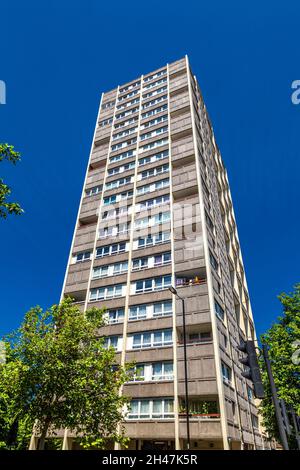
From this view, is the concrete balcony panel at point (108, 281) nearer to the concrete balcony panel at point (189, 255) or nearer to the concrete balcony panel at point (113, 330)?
the concrete balcony panel at point (113, 330)

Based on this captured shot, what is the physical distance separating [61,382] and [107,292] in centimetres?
1493

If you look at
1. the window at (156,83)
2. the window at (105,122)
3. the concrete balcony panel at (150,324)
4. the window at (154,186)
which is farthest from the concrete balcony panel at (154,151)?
the concrete balcony panel at (150,324)

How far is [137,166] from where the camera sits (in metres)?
41.4

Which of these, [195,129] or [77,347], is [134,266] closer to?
[77,347]

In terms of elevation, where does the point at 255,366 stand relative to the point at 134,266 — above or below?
below

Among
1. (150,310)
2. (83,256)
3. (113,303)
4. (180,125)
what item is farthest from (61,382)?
(180,125)

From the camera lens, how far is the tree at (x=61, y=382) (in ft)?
54.6

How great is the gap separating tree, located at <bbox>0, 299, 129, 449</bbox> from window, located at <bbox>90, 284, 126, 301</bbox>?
11195mm

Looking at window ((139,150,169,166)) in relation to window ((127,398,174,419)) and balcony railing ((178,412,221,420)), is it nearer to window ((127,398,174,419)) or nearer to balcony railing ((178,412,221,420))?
window ((127,398,174,419))

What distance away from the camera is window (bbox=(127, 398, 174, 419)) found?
2266 centimetres
